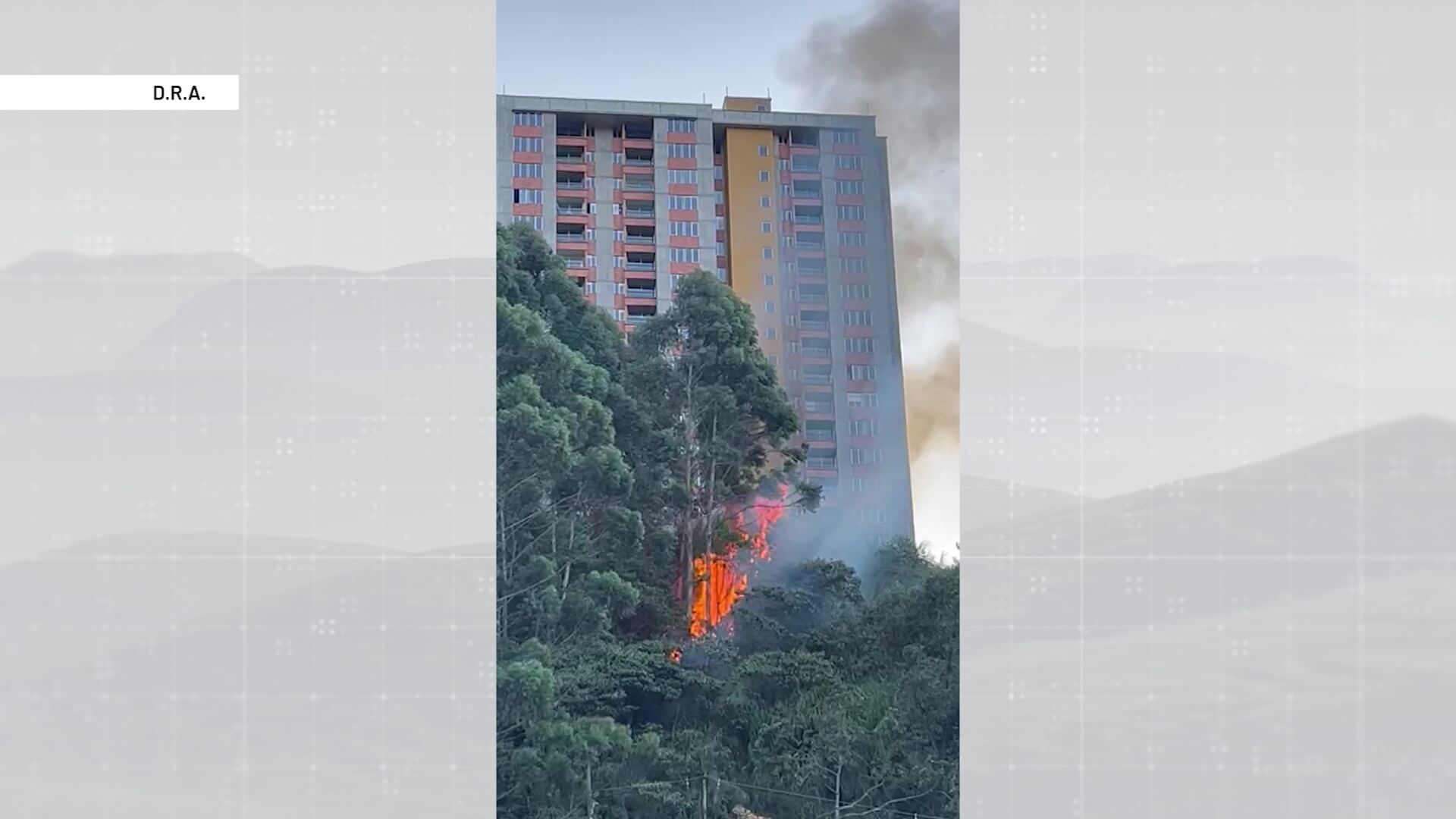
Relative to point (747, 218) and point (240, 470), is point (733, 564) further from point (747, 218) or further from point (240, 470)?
point (240, 470)

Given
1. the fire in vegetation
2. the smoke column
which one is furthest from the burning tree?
the smoke column

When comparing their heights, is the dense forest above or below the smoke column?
below

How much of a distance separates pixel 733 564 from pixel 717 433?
1134mm

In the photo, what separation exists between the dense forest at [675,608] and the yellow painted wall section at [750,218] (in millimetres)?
489

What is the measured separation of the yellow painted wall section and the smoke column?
2.37ft

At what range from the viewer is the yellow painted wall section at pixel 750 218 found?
54.0 ft

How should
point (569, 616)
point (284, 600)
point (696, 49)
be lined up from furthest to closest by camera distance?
point (696, 49)
point (569, 616)
point (284, 600)

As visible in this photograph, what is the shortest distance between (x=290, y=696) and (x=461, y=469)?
39.7 inches

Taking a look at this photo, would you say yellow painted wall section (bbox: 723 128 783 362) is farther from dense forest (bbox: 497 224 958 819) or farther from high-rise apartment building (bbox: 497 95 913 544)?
dense forest (bbox: 497 224 958 819)

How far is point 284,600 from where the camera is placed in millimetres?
6512

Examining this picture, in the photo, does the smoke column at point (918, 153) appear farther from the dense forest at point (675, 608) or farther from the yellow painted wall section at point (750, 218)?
the dense forest at point (675, 608)

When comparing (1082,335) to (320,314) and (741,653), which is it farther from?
→ (741,653)

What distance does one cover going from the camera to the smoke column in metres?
16.2

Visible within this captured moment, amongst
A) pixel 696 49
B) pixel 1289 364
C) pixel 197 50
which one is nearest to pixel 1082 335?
pixel 1289 364
